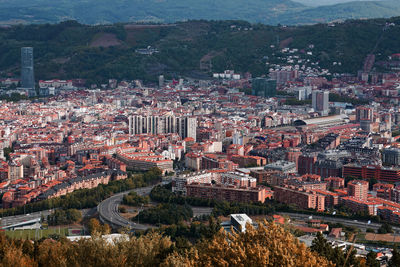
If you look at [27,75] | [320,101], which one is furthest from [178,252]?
[27,75]

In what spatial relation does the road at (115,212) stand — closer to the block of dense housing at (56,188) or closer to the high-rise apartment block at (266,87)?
the block of dense housing at (56,188)

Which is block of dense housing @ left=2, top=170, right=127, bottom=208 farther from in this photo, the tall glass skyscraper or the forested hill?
the forested hill

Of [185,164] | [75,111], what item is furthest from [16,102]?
[185,164]

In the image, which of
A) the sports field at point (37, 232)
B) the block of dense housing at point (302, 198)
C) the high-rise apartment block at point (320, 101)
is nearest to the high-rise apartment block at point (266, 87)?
the high-rise apartment block at point (320, 101)

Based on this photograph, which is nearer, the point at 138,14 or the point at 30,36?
the point at 30,36

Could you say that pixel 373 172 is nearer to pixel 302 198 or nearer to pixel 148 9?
pixel 302 198

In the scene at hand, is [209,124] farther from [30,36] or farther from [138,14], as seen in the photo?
[138,14]
